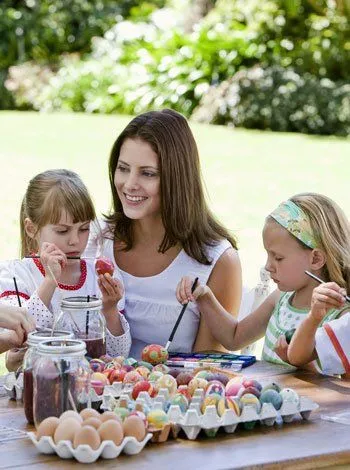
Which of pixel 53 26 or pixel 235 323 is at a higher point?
pixel 53 26

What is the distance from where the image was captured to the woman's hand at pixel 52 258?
3.58 m

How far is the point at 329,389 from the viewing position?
320cm

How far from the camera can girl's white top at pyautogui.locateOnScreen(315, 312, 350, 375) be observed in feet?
11.1

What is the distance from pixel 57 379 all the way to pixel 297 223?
1.20 m

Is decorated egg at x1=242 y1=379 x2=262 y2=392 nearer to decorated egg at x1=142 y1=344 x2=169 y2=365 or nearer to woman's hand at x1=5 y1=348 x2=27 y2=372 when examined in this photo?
decorated egg at x1=142 y1=344 x2=169 y2=365

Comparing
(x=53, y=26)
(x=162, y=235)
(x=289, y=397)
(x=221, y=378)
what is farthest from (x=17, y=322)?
(x=53, y=26)

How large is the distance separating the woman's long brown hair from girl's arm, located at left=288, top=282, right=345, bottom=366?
0.74 metres

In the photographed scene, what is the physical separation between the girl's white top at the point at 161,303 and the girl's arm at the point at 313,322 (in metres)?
0.65

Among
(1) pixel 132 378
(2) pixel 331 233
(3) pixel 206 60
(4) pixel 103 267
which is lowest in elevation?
(1) pixel 132 378

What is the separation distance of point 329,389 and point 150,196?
1.04m

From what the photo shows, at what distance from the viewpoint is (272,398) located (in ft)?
9.23

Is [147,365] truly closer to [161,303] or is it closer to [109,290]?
[109,290]

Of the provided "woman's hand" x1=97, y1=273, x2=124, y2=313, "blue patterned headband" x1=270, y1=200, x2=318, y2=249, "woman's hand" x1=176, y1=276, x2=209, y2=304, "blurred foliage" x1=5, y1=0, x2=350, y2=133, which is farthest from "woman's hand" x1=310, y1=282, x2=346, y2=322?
"blurred foliage" x1=5, y1=0, x2=350, y2=133

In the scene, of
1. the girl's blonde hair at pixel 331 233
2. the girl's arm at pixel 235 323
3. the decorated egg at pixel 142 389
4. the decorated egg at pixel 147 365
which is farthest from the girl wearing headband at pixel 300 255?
the decorated egg at pixel 142 389
